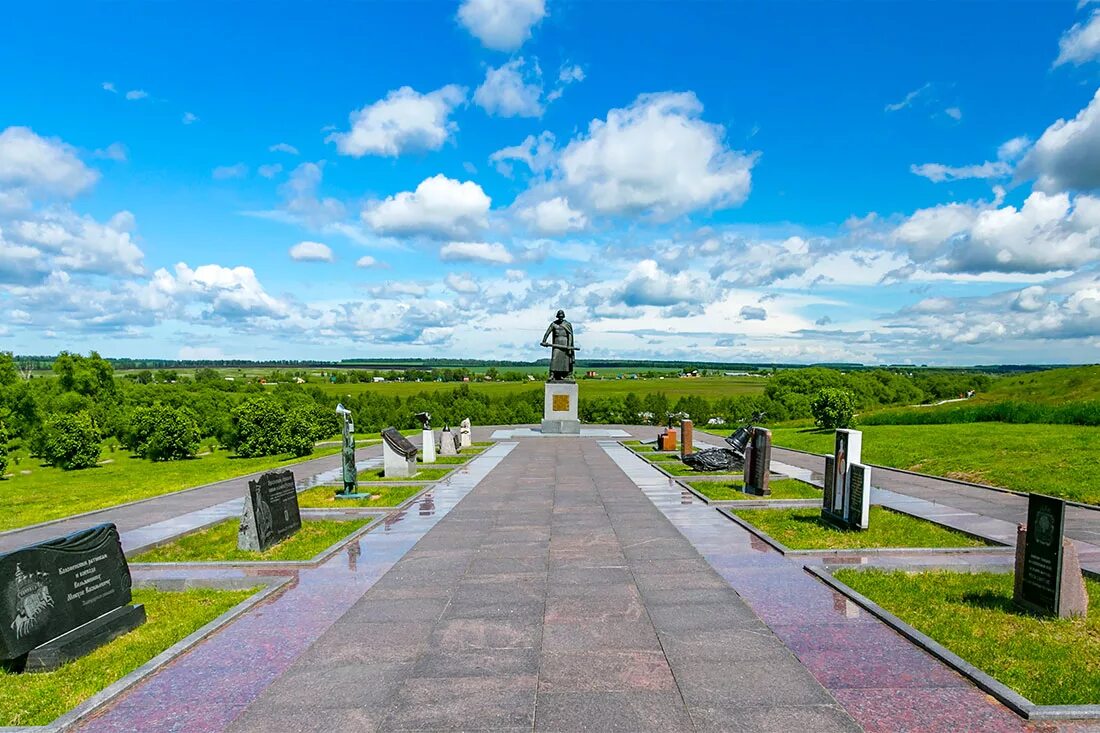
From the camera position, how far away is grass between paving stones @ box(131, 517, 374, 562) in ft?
32.1

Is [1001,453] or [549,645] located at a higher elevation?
[1001,453]

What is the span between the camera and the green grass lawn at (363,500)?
14141 mm

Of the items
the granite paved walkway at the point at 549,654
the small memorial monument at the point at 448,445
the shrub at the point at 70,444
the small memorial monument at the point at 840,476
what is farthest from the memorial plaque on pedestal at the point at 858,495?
the shrub at the point at 70,444

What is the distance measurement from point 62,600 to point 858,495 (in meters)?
10.9

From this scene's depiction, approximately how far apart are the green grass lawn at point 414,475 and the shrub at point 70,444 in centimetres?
2362

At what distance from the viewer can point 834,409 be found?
115ft

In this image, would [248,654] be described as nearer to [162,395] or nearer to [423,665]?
[423,665]

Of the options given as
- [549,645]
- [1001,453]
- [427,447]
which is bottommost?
[427,447]

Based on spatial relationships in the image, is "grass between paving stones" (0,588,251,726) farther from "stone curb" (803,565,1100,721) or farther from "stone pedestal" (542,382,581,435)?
"stone pedestal" (542,382,581,435)

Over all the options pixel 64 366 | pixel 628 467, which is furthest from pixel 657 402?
pixel 64 366

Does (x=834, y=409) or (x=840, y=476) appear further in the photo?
(x=834, y=409)

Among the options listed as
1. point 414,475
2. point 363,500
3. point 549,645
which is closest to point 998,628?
point 549,645

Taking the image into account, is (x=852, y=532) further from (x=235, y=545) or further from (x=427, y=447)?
(x=427, y=447)

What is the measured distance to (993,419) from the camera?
100ft
